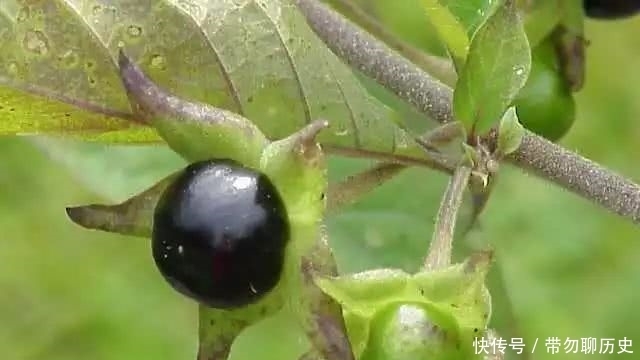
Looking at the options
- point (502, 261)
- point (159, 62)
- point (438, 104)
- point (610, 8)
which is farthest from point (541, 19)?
point (502, 261)

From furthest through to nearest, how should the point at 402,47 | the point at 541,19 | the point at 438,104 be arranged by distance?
the point at 402,47, the point at 541,19, the point at 438,104

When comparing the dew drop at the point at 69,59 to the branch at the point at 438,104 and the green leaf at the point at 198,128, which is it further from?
the branch at the point at 438,104

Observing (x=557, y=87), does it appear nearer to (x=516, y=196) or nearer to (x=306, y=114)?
(x=306, y=114)

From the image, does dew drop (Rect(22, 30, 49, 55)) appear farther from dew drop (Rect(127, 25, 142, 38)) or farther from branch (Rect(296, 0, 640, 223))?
branch (Rect(296, 0, 640, 223))

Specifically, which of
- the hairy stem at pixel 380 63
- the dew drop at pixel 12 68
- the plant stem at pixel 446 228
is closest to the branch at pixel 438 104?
the hairy stem at pixel 380 63

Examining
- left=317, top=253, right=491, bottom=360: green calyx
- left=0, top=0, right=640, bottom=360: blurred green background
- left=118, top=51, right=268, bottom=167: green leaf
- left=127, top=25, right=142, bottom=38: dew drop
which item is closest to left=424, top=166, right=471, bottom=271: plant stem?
left=317, top=253, right=491, bottom=360: green calyx

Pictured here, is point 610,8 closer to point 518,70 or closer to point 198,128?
point 518,70
